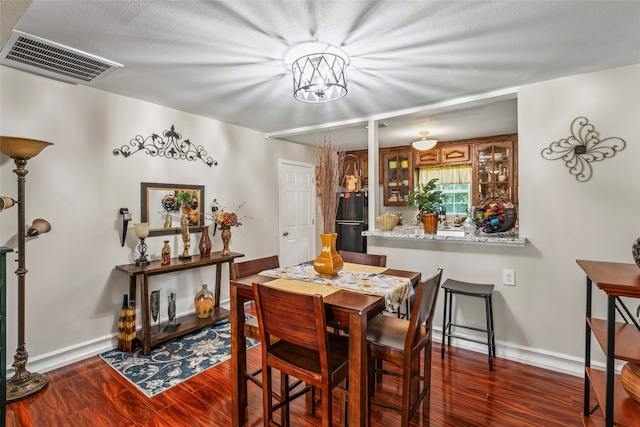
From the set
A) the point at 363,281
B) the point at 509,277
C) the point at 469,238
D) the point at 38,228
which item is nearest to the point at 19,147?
the point at 38,228

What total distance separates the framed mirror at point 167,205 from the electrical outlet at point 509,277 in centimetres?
310

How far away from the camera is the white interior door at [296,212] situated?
464 centimetres

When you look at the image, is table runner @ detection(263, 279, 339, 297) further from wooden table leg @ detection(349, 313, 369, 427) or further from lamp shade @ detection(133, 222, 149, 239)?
lamp shade @ detection(133, 222, 149, 239)

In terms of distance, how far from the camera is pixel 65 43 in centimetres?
195

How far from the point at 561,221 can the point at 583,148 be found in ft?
1.89

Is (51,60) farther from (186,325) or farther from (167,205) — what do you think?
(186,325)

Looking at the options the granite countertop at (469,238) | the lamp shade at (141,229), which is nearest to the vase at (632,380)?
the granite countertop at (469,238)

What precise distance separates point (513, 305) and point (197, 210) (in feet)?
10.6

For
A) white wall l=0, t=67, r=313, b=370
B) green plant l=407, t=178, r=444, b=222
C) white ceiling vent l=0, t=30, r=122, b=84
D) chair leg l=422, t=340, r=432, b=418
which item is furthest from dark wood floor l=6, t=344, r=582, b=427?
white ceiling vent l=0, t=30, r=122, b=84

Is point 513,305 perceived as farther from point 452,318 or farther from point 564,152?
point 564,152

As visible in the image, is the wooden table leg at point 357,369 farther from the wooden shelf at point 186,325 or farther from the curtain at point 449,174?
the curtain at point 449,174

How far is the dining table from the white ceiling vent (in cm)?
183

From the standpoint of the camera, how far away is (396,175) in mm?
5312

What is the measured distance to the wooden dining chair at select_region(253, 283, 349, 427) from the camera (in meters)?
1.41
